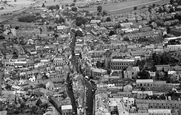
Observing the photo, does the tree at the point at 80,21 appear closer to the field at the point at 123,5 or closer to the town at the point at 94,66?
the town at the point at 94,66

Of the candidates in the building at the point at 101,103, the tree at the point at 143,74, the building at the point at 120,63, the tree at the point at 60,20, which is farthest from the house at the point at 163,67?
the tree at the point at 60,20

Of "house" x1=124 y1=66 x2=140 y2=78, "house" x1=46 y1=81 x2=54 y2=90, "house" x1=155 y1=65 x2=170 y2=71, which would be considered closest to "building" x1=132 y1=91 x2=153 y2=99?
"house" x1=124 y1=66 x2=140 y2=78

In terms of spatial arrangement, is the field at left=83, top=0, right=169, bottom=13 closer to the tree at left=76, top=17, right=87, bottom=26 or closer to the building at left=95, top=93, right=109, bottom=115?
the tree at left=76, top=17, right=87, bottom=26

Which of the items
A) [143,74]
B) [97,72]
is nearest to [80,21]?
[97,72]

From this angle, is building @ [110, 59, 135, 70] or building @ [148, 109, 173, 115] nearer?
building @ [148, 109, 173, 115]

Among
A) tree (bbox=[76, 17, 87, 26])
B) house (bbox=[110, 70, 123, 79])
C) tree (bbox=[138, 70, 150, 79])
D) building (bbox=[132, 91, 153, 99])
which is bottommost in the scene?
building (bbox=[132, 91, 153, 99])

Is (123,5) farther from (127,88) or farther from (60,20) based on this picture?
(127,88)

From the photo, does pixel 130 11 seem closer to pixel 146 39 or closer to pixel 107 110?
pixel 146 39

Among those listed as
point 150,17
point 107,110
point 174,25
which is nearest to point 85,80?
point 107,110
